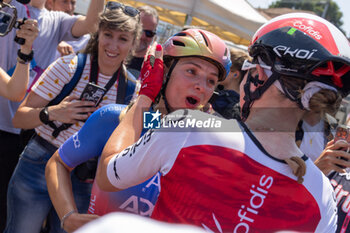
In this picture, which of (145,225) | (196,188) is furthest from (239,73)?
(145,225)

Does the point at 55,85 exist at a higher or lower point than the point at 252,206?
lower

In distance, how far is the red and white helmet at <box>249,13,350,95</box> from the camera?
1391mm

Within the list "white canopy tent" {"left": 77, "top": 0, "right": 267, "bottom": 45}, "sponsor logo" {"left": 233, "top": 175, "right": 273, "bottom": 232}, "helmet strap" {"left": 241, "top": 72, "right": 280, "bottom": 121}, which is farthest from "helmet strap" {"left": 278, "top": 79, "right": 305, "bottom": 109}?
"white canopy tent" {"left": 77, "top": 0, "right": 267, "bottom": 45}

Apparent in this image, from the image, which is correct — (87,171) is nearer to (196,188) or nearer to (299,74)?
(196,188)

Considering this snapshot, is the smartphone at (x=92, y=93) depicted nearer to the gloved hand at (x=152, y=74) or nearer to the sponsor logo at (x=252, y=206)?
the gloved hand at (x=152, y=74)

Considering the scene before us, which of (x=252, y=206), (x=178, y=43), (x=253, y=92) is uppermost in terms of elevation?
(x=253, y=92)

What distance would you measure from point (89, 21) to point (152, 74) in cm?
186

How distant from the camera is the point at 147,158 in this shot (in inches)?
51.9

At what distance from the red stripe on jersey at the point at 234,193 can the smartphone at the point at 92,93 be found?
141 centimetres

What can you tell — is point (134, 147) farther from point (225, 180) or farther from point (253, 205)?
point (253, 205)

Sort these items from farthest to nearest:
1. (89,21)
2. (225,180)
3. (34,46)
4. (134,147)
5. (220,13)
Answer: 1. (220,13)
2. (89,21)
3. (34,46)
4. (134,147)
5. (225,180)

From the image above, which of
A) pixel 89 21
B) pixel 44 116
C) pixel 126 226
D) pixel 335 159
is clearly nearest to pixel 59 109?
pixel 44 116

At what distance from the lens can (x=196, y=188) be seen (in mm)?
Result: 1260

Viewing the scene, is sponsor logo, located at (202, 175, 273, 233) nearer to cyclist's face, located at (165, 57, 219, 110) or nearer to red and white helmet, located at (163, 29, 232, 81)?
cyclist's face, located at (165, 57, 219, 110)
